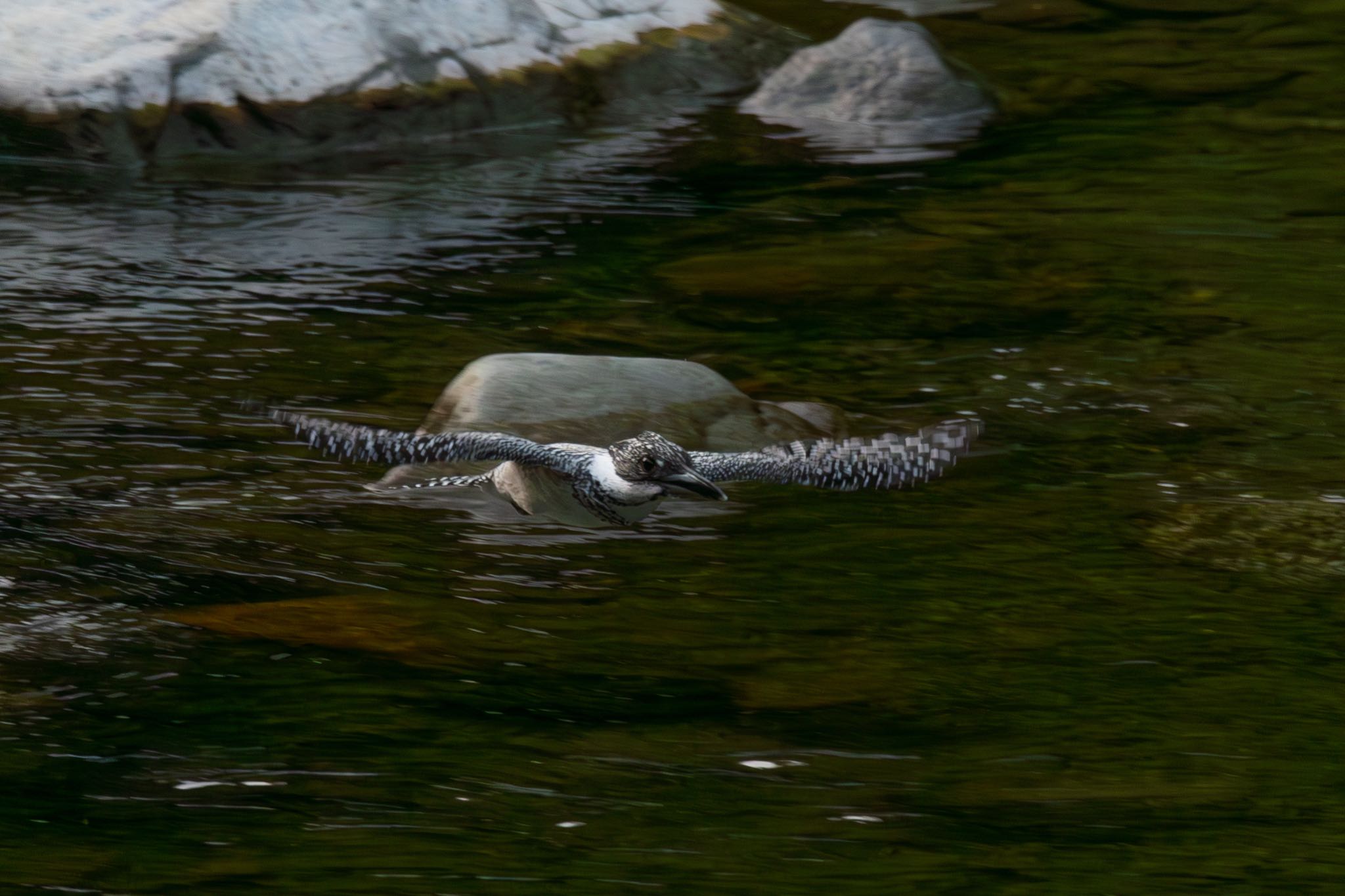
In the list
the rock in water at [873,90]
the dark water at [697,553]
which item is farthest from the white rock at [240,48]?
the rock in water at [873,90]

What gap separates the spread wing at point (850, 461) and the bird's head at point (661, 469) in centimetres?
10

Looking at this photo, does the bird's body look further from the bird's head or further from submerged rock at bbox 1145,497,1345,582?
submerged rock at bbox 1145,497,1345,582

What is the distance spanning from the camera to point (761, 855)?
4020 mm

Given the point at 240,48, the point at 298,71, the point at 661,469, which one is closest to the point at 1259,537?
the point at 661,469

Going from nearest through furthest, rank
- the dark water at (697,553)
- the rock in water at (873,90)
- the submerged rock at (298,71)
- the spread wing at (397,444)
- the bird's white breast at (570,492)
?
1. the dark water at (697,553)
2. the spread wing at (397,444)
3. the bird's white breast at (570,492)
4. the submerged rock at (298,71)
5. the rock in water at (873,90)

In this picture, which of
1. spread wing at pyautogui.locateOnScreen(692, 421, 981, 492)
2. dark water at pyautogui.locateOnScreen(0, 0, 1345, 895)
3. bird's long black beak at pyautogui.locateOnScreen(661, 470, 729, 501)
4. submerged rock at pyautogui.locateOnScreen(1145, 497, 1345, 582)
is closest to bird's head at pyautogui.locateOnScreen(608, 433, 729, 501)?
bird's long black beak at pyautogui.locateOnScreen(661, 470, 729, 501)

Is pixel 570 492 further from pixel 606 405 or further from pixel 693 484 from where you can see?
pixel 606 405

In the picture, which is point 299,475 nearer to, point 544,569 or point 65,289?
point 544,569

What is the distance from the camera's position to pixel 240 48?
10508 millimetres

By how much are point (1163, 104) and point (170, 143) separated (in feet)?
17.8

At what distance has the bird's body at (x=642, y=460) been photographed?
Result: 18.7ft

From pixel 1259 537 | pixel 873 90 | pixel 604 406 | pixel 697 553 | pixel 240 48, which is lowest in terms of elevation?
pixel 697 553

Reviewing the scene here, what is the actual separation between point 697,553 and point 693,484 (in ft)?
1.01

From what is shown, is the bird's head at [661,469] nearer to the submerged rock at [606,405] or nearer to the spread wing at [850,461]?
the spread wing at [850,461]
